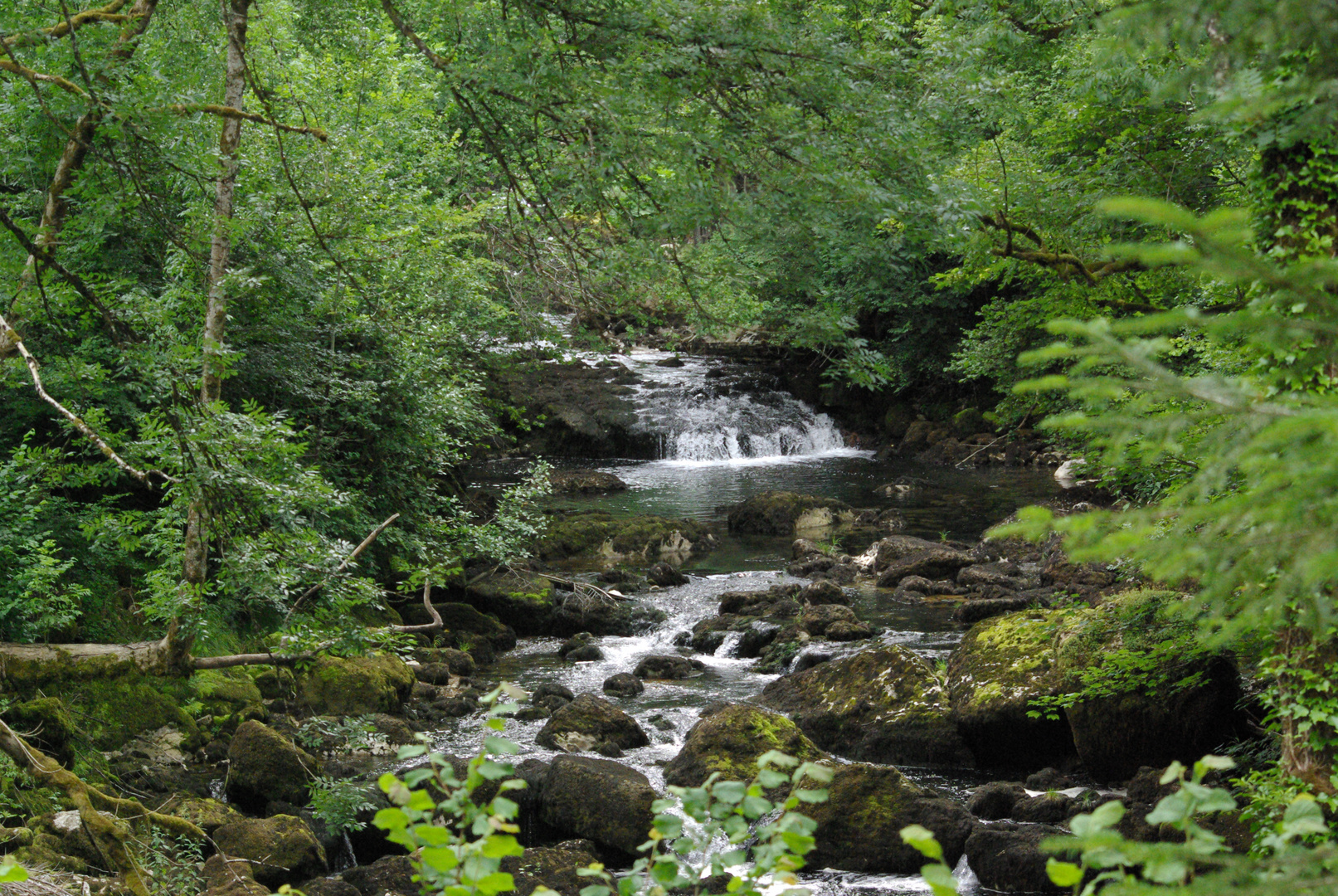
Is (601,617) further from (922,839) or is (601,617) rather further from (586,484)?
(922,839)

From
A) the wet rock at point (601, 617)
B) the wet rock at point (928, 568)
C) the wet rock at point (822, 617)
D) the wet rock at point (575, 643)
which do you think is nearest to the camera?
the wet rock at point (822, 617)

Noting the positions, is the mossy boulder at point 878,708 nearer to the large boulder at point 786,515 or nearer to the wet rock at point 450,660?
the wet rock at point 450,660

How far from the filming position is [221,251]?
21.3 ft

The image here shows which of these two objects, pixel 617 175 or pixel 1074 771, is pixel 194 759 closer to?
pixel 617 175

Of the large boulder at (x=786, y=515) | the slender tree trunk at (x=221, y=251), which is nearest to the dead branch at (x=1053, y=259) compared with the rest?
the slender tree trunk at (x=221, y=251)

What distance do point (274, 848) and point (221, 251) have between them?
12.8 feet

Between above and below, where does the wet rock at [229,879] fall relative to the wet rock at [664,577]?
below

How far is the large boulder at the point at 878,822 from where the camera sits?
6.74 meters

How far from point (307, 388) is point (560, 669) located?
425 centimetres

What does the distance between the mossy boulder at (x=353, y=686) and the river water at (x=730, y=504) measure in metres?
0.65

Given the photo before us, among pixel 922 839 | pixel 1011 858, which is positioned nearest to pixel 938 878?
pixel 922 839

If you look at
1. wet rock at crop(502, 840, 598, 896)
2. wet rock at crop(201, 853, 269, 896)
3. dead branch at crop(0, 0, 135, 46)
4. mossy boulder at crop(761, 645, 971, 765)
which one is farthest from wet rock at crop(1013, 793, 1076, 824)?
dead branch at crop(0, 0, 135, 46)

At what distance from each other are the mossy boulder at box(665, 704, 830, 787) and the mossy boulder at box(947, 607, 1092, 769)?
1345mm

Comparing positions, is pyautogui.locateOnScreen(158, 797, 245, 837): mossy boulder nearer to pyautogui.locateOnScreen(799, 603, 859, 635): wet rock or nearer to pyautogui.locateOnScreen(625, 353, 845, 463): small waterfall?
pyautogui.locateOnScreen(799, 603, 859, 635): wet rock
